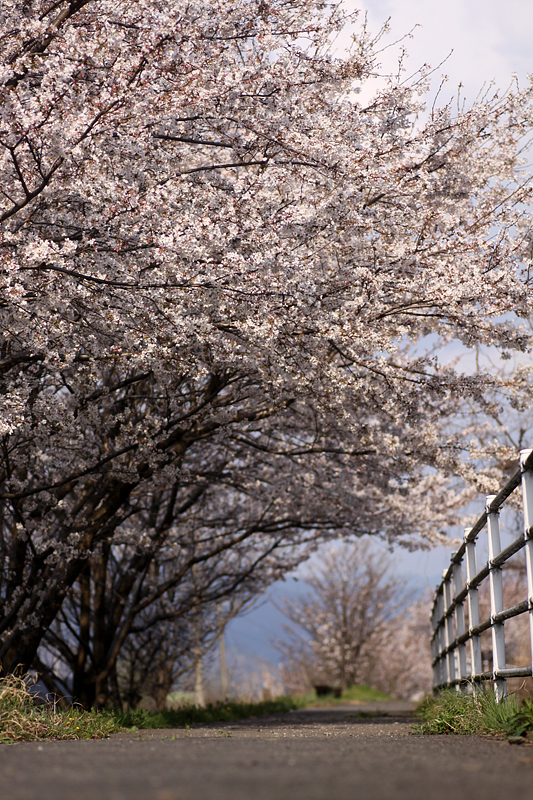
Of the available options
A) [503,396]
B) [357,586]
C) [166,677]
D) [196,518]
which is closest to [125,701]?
[166,677]

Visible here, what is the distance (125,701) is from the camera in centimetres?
1566

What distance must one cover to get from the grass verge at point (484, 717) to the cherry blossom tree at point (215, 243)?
10.1 feet

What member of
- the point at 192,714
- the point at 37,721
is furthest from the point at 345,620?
the point at 37,721

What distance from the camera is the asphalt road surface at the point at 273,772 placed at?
256 centimetres

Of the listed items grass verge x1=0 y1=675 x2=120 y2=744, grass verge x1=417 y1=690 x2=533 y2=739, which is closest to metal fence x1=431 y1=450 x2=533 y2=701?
grass verge x1=417 y1=690 x2=533 y2=739

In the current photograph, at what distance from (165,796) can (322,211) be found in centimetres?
539

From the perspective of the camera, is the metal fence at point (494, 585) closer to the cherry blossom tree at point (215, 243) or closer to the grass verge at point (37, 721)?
the cherry blossom tree at point (215, 243)

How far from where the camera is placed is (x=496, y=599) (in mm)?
5289

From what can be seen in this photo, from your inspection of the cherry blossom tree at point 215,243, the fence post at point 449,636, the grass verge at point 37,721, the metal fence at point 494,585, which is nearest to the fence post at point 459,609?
the metal fence at point 494,585

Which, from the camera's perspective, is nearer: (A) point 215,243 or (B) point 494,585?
(B) point 494,585

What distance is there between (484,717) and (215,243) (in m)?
3.91

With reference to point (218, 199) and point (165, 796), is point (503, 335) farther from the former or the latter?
point (165, 796)

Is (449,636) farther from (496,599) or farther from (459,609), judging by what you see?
(496,599)

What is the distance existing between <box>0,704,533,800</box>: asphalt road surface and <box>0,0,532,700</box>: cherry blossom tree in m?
3.11
